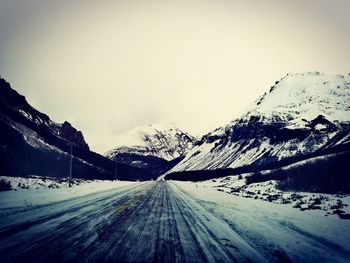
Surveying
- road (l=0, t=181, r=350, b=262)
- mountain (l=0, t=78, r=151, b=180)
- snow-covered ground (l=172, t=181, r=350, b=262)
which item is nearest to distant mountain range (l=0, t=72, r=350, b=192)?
mountain (l=0, t=78, r=151, b=180)

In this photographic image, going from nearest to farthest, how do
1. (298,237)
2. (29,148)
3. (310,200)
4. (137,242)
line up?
1. (137,242)
2. (298,237)
3. (310,200)
4. (29,148)

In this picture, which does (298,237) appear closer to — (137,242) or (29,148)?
(137,242)

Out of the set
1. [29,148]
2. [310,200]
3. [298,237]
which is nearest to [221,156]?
[29,148]

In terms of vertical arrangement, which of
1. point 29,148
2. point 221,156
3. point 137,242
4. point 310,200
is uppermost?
point 221,156

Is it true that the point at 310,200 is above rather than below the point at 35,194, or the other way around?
below

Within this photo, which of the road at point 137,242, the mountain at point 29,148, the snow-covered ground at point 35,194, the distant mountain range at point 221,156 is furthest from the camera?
the mountain at point 29,148

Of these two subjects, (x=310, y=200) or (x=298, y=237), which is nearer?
(x=298, y=237)

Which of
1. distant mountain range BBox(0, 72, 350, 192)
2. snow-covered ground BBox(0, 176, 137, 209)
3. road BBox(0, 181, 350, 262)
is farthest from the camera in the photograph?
distant mountain range BBox(0, 72, 350, 192)

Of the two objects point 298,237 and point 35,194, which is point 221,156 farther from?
point 298,237

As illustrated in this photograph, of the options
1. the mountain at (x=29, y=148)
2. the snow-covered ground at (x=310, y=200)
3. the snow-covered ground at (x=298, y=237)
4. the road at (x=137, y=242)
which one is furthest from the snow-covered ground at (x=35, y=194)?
the mountain at (x=29, y=148)

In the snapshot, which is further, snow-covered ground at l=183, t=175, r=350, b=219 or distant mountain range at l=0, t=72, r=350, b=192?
distant mountain range at l=0, t=72, r=350, b=192

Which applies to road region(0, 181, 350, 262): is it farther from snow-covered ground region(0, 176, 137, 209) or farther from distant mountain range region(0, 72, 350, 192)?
distant mountain range region(0, 72, 350, 192)

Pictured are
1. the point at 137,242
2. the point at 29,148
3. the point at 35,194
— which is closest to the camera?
the point at 137,242

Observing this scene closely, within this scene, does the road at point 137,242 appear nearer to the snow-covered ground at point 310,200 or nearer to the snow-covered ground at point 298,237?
the snow-covered ground at point 298,237
